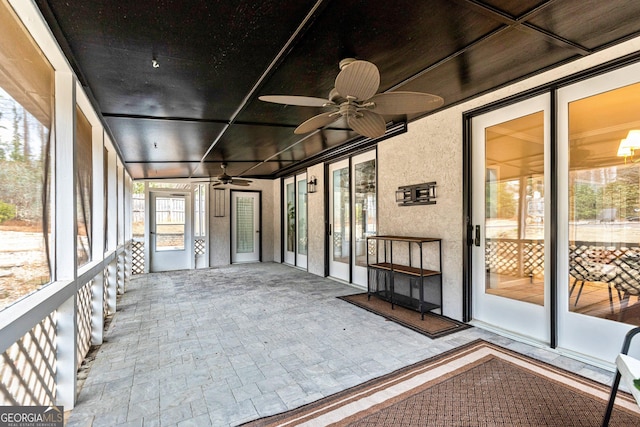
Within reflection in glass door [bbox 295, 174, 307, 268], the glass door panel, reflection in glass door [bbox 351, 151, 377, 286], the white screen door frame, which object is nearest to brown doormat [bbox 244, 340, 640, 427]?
the glass door panel

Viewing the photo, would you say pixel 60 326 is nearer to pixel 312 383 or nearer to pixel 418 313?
pixel 312 383

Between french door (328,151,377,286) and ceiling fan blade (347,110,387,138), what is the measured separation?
80.6 inches

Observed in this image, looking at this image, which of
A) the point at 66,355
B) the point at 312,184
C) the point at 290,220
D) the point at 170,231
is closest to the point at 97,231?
the point at 66,355

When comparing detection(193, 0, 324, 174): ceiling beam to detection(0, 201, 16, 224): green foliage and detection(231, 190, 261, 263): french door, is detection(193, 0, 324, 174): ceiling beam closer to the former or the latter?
detection(0, 201, 16, 224): green foliage

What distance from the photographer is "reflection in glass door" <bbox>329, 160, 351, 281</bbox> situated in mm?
5777

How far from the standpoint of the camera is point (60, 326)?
6.84 ft

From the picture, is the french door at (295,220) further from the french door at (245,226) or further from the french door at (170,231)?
the french door at (170,231)

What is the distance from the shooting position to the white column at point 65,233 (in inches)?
81.1

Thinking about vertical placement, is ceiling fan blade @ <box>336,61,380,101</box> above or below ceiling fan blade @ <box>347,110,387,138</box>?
above

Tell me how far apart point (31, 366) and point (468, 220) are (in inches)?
154

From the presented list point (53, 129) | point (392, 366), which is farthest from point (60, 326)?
point (392, 366)

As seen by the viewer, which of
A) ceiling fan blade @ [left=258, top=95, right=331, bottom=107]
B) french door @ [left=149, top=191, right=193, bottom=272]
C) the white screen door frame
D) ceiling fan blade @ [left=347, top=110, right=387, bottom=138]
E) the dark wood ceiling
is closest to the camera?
the dark wood ceiling

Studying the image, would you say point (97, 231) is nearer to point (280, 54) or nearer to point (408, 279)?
point (280, 54)

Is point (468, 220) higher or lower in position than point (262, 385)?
higher
